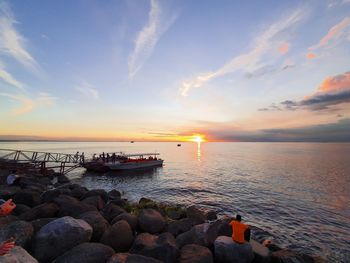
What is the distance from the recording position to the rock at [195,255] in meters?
7.64

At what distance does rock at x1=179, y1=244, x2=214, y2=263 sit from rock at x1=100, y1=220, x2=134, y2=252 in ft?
8.85

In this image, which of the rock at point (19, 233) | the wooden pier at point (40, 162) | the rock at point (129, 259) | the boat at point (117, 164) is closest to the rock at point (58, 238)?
the rock at point (19, 233)

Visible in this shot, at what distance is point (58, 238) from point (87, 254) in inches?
66.7

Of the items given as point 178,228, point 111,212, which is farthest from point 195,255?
point 111,212

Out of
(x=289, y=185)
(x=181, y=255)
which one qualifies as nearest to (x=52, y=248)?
(x=181, y=255)

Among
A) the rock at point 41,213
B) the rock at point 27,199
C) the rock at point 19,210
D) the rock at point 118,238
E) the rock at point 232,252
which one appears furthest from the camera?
the rock at point 27,199

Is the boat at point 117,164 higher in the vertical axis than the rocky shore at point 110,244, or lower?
lower

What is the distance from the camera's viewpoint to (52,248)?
7.62m

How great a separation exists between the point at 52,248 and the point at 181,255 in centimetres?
492

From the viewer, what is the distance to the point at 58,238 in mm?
7812

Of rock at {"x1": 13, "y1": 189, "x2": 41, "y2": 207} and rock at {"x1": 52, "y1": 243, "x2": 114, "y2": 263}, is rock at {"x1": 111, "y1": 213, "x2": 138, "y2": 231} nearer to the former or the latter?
rock at {"x1": 52, "y1": 243, "x2": 114, "y2": 263}

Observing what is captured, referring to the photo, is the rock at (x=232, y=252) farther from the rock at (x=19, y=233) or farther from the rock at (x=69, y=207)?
the rock at (x=69, y=207)

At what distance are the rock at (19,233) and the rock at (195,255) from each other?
5989mm

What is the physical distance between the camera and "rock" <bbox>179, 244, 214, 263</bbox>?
7641mm
